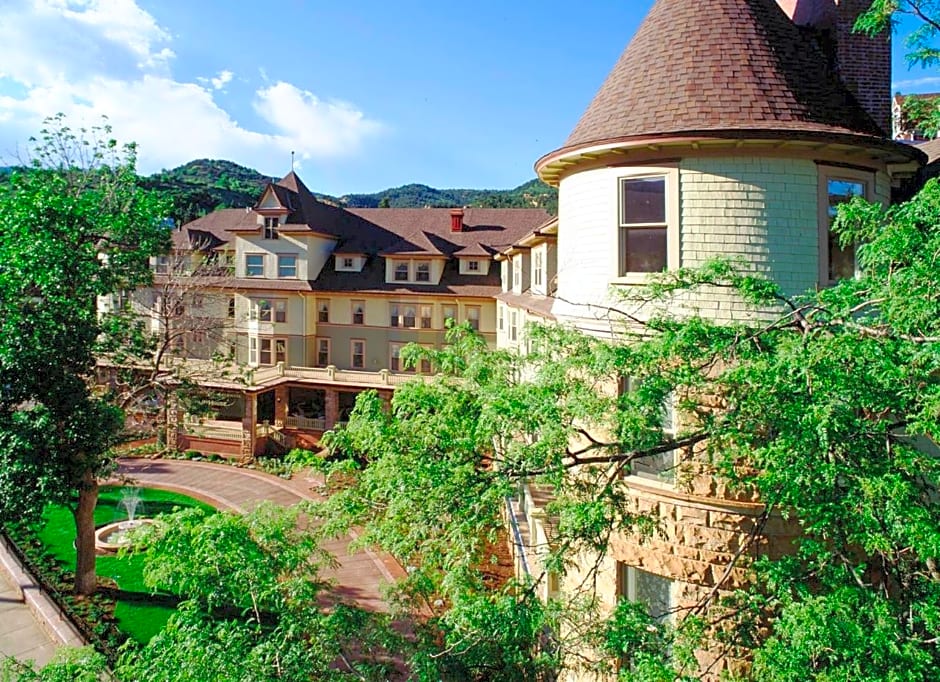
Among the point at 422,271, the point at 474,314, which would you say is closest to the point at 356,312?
the point at 422,271

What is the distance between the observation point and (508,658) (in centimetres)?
642

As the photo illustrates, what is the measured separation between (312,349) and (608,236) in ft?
94.4

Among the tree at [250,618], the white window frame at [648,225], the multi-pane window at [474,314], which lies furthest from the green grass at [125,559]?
the multi-pane window at [474,314]

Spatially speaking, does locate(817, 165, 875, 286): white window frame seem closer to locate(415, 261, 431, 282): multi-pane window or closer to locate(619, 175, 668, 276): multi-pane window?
locate(619, 175, 668, 276): multi-pane window

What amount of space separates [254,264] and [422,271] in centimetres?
999

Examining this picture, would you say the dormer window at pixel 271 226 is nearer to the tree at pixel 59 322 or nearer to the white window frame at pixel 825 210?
the tree at pixel 59 322

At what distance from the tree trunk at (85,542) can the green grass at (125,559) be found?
792mm

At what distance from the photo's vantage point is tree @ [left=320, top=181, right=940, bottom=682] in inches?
207

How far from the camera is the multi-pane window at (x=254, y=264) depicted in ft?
118

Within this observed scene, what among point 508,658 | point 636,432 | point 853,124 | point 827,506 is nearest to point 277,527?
point 508,658

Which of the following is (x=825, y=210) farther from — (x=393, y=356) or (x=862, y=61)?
(x=393, y=356)

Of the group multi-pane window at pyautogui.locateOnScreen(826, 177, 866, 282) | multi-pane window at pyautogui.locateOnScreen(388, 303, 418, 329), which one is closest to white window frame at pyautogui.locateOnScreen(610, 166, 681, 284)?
multi-pane window at pyautogui.locateOnScreen(826, 177, 866, 282)

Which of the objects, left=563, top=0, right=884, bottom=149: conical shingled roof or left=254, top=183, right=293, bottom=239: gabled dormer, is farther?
left=254, top=183, right=293, bottom=239: gabled dormer

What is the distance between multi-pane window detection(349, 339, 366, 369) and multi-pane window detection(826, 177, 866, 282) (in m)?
29.3
